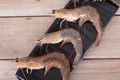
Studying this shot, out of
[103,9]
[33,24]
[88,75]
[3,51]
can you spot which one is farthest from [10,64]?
[103,9]

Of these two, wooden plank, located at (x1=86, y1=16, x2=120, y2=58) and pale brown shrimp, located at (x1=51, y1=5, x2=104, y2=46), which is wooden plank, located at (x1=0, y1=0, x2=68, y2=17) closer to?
pale brown shrimp, located at (x1=51, y1=5, x2=104, y2=46)

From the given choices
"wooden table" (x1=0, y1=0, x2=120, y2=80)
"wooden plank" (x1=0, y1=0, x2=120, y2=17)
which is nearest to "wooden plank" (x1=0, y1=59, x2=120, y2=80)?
"wooden table" (x1=0, y1=0, x2=120, y2=80)

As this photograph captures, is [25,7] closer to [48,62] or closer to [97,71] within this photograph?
[48,62]

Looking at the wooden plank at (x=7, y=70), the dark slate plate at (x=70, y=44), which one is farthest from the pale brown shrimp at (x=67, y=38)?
the wooden plank at (x=7, y=70)

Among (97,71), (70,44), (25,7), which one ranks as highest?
(25,7)

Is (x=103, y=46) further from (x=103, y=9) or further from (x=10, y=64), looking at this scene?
(x=10, y=64)

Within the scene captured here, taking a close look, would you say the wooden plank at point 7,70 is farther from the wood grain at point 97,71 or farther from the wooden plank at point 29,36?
the wood grain at point 97,71

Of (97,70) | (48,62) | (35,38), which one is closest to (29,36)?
(35,38)
